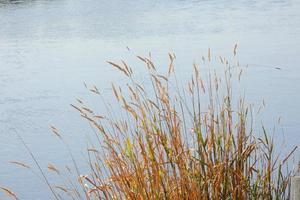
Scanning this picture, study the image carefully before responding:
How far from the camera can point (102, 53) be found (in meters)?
10.2

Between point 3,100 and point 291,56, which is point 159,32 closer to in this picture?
point 291,56

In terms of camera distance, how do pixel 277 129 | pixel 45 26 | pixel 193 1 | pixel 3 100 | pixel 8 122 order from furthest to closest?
1. pixel 193 1
2. pixel 45 26
3. pixel 3 100
4. pixel 8 122
5. pixel 277 129

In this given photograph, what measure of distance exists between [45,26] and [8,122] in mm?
6798

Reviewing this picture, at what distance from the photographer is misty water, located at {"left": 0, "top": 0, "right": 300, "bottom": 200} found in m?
6.35

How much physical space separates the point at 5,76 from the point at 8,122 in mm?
2283

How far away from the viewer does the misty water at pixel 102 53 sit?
6.35 meters

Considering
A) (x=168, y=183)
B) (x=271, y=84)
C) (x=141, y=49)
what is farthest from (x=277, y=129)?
(x=141, y=49)

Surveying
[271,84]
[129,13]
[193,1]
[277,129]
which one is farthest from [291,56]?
[193,1]

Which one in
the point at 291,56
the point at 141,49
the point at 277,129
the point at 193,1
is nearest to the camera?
the point at 277,129

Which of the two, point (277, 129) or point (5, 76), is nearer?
point (277, 129)

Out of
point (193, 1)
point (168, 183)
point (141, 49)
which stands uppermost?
point (168, 183)

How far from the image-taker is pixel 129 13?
15188mm

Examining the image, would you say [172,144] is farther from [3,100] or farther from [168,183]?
[3,100]

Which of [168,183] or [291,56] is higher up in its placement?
[168,183]
